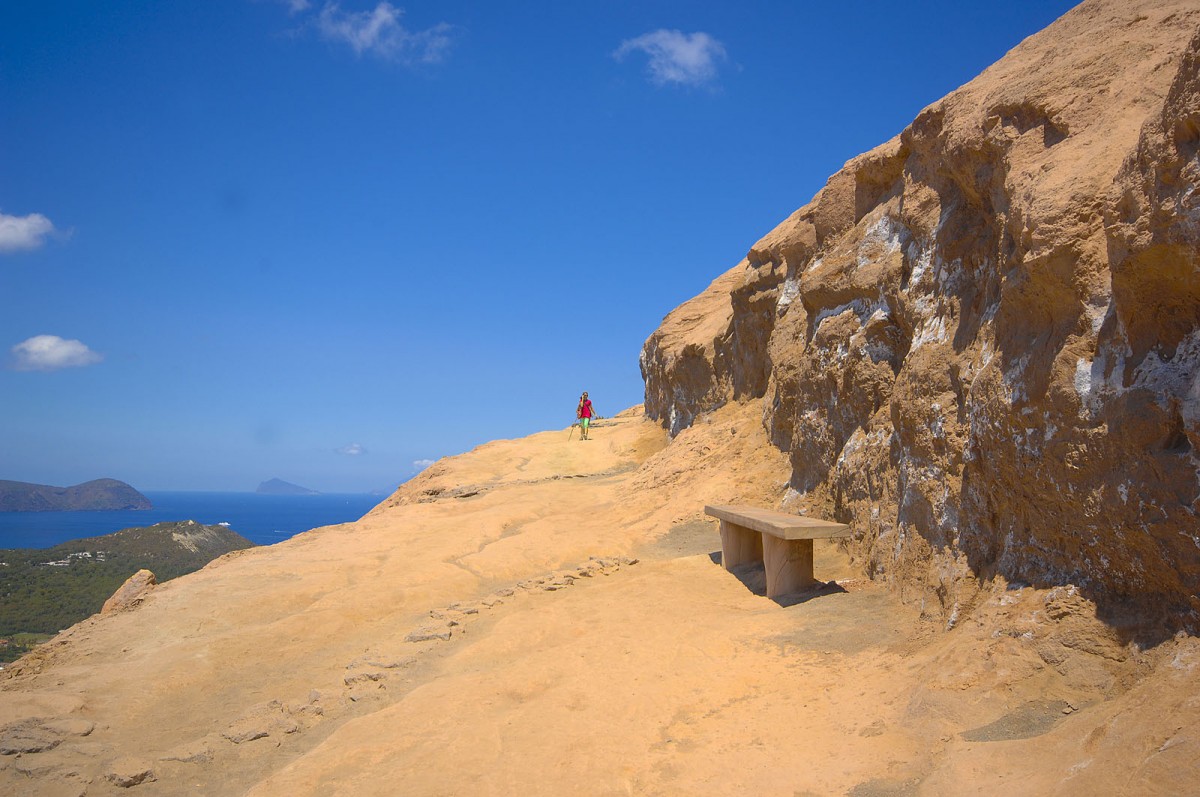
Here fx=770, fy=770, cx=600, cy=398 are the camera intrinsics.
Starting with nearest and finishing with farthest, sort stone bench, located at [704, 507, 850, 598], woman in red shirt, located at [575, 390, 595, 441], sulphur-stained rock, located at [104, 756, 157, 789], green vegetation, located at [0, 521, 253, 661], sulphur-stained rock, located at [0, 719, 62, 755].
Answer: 1. sulphur-stained rock, located at [104, 756, 157, 789]
2. sulphur-stained rock, located at [0, 719, 62, 755]
3. stone bench, located at [704, 507, 850, 598]
4. green vegetation, located at [0, 521, 253, 661]
5. woman in red shirt, located at [575, 390, 595, 441]

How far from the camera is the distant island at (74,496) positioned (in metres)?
85.4

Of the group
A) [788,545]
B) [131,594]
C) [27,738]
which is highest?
[788,545]

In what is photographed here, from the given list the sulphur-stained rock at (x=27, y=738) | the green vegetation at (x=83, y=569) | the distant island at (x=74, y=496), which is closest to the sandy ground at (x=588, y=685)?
the sulphur-stained rock at (x=27, y=738)

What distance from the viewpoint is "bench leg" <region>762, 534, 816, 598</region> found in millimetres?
7719

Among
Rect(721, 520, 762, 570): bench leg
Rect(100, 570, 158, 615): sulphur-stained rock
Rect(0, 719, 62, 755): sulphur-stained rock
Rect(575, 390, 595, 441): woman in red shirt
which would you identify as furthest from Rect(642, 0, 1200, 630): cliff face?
Rect(575, 390, 595, 441): woman in red shirt

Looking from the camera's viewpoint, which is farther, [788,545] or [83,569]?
[83,569]

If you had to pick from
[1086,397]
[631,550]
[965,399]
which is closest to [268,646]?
[631,550]

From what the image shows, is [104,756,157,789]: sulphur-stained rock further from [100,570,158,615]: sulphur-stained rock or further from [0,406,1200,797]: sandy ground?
[100,570,158,615]: sulphur-stained rock

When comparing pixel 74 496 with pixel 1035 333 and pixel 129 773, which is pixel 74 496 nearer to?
pixel 129 773

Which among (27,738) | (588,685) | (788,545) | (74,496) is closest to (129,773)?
(27,738)

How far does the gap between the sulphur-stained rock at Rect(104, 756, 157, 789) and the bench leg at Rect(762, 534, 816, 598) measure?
5603 mm

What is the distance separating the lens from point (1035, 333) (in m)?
5.32

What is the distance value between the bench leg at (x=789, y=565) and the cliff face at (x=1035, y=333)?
0.63 m

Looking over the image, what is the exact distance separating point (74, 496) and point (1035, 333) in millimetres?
131184
